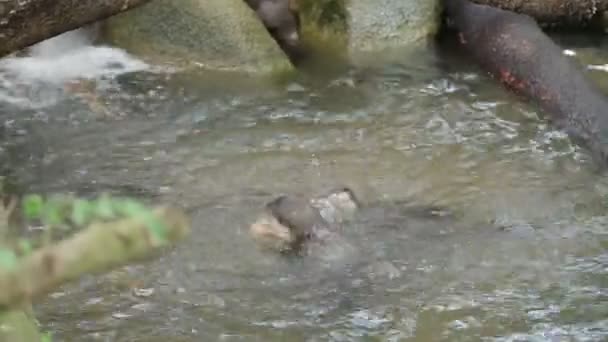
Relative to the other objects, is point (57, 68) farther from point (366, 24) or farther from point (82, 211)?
point (82, 211)

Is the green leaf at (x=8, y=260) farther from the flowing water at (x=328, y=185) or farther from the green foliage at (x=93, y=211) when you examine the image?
the flowing water at (x=328, y=185)

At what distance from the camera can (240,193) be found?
511 cm

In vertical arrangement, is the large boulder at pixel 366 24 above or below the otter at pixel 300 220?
above

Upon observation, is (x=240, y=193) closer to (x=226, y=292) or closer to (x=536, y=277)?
(x=226, y=292)

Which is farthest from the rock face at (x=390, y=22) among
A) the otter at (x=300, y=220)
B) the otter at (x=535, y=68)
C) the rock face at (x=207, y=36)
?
the otter at (x=300, y=220)

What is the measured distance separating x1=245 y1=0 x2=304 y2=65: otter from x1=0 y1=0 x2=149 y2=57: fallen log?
9.20 feet

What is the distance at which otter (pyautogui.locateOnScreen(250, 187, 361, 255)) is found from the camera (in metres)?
4.57

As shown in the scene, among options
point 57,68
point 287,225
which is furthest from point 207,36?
point 287,225

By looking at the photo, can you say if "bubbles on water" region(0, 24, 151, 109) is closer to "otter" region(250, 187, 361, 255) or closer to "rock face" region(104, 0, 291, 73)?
"rock face" region(104, 0, 291, 73)

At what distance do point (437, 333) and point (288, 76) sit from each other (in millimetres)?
3047

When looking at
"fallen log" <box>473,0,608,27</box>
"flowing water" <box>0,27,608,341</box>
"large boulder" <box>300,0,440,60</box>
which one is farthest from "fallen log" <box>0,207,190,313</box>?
"fallen log" <box>473,0,608,27</box>

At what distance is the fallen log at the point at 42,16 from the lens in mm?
4031

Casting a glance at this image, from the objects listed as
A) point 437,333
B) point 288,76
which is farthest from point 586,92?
point 437,333

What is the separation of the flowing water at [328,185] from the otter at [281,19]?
0.71 m
